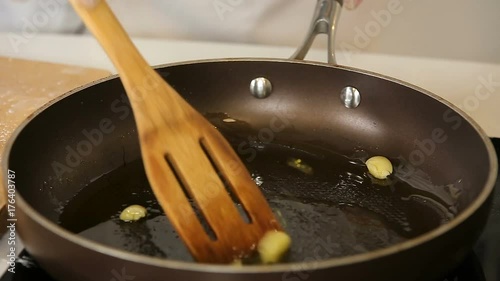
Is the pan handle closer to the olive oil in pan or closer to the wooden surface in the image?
the olive oil in pan

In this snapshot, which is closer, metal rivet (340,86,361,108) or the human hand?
metal rivet (340,86,361,108)

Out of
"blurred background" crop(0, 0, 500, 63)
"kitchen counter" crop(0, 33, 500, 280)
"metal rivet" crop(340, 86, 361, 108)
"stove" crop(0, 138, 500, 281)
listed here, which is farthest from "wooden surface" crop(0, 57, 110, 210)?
"metal rivet" crop(340, 86, 361, 108)

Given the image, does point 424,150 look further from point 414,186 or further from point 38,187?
point 38,187

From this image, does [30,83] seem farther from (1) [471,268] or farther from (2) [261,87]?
(1) [471,268]

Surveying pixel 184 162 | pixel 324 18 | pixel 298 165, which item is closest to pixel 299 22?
pixel 324 18

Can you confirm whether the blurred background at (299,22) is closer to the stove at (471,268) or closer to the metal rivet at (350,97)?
the metal rivet at (350,97)

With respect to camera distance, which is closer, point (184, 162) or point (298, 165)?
point (184, 162)
